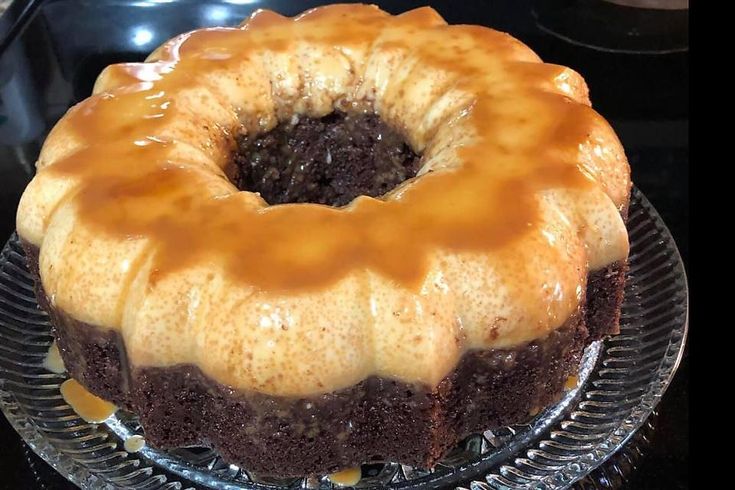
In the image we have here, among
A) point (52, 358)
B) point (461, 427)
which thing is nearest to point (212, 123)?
point (52, 358)

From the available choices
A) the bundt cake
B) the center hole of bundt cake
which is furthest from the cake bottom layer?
the center hole of bundt cake

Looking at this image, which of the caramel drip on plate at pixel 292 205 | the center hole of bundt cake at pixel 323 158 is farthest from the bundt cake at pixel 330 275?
the center hole of bundt cake at pixel 323 158

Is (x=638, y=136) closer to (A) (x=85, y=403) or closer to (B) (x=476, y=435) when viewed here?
(B) (x=476, y=435)

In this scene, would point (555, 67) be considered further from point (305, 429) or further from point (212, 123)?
point (305, 429)

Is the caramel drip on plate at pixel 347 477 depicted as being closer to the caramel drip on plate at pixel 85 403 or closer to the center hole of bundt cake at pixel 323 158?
the caramel drip on plate at pixel 85 403

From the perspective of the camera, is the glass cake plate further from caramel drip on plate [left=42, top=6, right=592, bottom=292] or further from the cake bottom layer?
caramel drip on plate [left=42, top=6, right=592, bottom=292]
